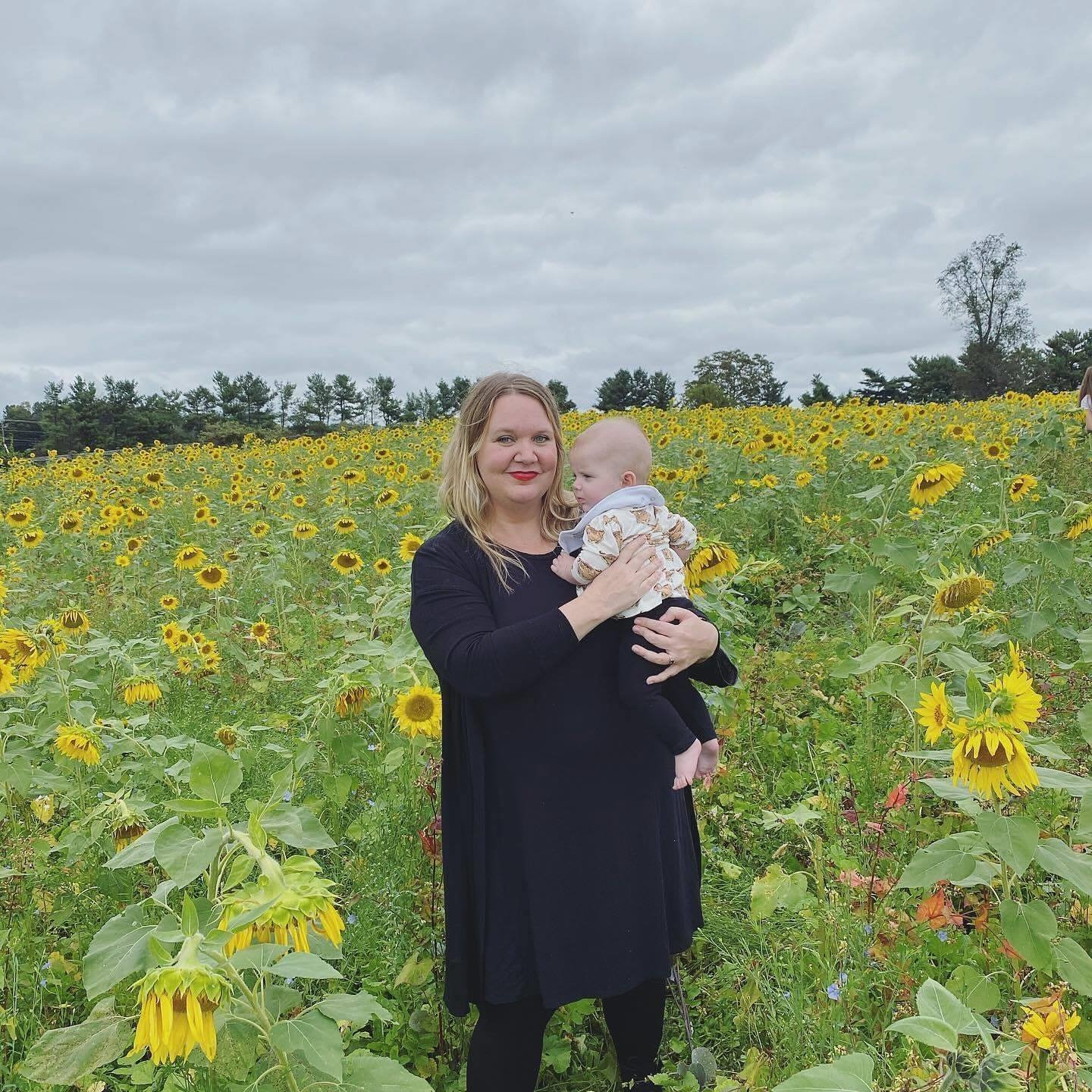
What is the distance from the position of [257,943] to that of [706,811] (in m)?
2.22

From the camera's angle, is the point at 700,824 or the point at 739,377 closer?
the point at 700,824

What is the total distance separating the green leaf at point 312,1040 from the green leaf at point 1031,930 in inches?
49.4

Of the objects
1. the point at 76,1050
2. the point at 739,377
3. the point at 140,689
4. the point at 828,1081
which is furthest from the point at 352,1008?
the point at 739,377

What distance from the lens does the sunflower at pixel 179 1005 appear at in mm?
909

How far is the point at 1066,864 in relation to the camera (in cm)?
153

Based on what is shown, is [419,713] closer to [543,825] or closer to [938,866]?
[543,825]

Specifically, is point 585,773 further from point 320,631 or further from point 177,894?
point 320,631

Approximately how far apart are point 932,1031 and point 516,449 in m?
1.32

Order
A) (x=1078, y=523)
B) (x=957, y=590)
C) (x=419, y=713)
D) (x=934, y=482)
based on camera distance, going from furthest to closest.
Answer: (x=934, y=482) < (x=1078, y=523) < (x=419, y=713) < (x=957, y=590)

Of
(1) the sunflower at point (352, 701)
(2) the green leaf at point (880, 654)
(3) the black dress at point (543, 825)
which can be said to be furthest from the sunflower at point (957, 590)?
(1) the sunflower at point (352, 701)

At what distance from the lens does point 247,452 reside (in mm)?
12781

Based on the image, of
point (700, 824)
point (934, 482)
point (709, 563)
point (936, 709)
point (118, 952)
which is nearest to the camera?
point (118, 952)

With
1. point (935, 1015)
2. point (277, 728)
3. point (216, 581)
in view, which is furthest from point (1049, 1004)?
point (216, 581)

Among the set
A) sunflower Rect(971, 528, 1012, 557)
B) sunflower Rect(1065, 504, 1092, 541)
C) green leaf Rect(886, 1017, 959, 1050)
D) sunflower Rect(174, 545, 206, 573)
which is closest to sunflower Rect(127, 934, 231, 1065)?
green leaf Rect(886, 1017, 959, 1050)
